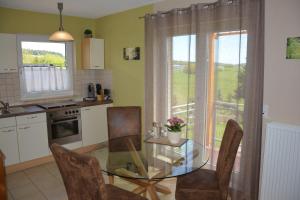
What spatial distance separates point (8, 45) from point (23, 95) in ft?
2.81

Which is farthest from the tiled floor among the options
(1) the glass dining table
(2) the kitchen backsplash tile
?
(2) the kitchen backsplash tile

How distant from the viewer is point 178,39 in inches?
128

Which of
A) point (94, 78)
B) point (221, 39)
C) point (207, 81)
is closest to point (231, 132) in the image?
point (207, 81)

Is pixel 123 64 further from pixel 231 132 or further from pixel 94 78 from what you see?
pixel 231 132

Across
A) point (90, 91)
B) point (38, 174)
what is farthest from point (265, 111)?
point (90, 91)

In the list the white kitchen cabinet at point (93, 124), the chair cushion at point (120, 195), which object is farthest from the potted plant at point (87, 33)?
the chair cushion at point (120, 195)

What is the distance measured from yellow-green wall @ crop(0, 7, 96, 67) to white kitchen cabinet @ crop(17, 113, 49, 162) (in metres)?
1.45

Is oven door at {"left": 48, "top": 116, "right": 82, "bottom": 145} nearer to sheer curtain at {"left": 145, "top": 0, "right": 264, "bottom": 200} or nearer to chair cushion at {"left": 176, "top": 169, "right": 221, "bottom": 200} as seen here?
sheer curtain at {"left": 145, "top": 0, "right": 264, "bottom": 200}

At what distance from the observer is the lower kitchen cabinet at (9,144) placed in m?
3.39

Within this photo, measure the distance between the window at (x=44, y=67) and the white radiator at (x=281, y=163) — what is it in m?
3.61

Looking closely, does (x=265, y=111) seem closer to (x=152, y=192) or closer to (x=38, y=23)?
(x=152, y=192)

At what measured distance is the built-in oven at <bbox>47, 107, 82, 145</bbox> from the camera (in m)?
3.85

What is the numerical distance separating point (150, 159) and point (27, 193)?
179 centimetres

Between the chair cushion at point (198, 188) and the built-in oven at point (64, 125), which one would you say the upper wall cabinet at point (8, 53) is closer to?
the built-in oven at point (64, 125)
